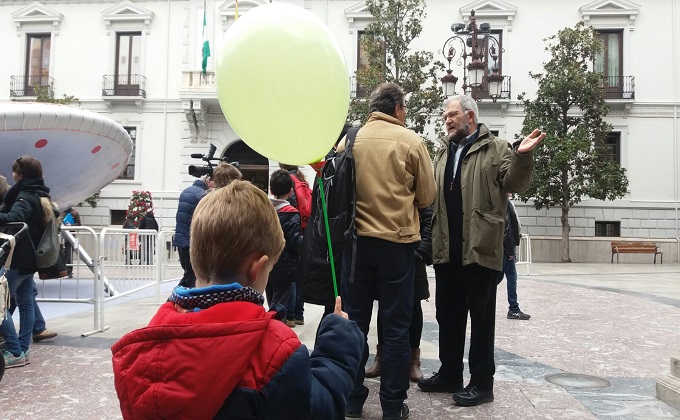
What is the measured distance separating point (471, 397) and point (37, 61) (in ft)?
79.9

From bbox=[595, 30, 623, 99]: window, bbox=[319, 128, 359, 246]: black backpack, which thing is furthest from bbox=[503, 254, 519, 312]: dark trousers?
bbox=[595, 30, 623, 99]: window

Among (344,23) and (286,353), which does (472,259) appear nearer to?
(286,353)

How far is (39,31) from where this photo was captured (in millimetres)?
22359

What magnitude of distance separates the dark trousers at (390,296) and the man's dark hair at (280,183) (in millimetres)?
2116

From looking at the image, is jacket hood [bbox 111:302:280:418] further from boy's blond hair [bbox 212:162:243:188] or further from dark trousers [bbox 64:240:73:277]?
dark trousers [bbox 64:240:73:277]

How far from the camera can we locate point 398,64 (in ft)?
61.3

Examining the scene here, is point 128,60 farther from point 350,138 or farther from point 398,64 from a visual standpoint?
point 350,138

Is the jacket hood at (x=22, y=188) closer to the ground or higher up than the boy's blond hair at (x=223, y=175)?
closer to the ground

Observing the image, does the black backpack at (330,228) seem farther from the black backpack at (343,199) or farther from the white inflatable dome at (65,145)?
the white inflatable dome at (65,145)

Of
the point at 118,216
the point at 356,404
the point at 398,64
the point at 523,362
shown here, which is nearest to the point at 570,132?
the point at 398,64

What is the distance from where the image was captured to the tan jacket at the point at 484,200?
332cm

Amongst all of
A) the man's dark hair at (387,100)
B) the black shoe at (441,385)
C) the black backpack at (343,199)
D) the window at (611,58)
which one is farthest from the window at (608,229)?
the black backpack at (343,199)

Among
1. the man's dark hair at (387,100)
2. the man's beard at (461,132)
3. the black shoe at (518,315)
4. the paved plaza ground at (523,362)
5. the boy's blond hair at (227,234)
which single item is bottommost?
the paved plaza ground at (523,362)

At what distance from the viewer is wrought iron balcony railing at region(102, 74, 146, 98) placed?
21.7 meters
